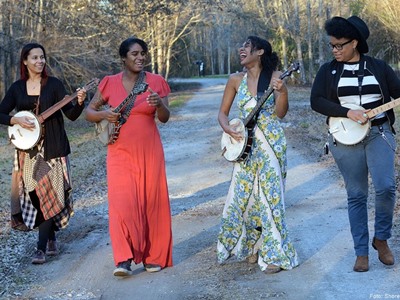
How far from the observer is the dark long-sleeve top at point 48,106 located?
25.5 ft

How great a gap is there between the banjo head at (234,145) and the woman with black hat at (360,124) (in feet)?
2.32

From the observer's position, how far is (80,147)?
Answer: 2092 centimetres

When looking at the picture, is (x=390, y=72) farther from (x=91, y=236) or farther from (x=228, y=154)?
(x=91, y=236)

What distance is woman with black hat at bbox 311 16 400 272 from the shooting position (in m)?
6.27

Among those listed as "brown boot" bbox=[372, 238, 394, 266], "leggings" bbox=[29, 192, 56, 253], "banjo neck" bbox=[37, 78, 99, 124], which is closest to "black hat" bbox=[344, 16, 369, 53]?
"brown boot" bbox=[372, 238, 394, 266]

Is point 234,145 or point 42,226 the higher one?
point 234,145

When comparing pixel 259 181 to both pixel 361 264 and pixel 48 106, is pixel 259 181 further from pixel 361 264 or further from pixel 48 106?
→ pixel 48 106

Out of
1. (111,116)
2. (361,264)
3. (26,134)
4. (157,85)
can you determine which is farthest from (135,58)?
(361,264)

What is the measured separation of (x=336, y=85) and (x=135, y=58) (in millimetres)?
1785

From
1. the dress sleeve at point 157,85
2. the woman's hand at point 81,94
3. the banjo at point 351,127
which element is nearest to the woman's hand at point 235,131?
the dress sleeve at point 157,85

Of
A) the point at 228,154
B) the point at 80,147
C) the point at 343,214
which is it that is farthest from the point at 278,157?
the point at 80,147

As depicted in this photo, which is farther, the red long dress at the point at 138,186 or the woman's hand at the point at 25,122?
the woman's hand at the point at 25,122

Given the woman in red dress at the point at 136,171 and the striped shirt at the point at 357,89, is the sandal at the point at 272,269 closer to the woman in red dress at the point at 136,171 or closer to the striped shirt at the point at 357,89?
the woman in red dress at the point at 136,171

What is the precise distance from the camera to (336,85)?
6430 mm
